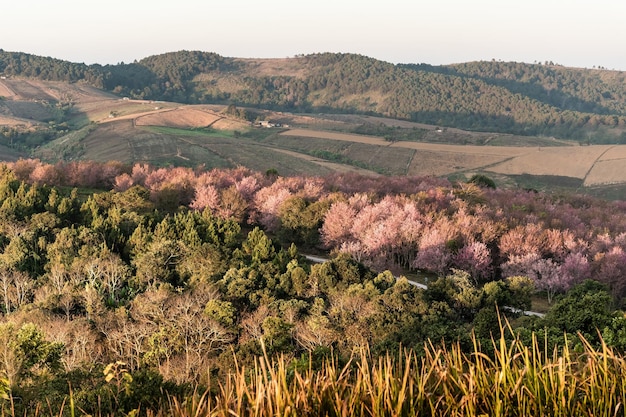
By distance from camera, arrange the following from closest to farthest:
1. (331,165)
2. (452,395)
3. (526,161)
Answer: (452,395)
(331,165)
(526,161)

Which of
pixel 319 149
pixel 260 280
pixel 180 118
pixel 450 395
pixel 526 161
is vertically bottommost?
pixel 260 280

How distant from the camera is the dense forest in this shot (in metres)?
22.4

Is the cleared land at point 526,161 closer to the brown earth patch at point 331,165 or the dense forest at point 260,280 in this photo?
the brown earth patch at point 331,165

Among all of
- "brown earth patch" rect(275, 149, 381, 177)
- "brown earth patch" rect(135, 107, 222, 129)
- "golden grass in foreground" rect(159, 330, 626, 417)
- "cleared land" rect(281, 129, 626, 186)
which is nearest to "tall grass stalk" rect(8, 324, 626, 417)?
"golden grass in foreground" rect(159, 330, 626, 417)

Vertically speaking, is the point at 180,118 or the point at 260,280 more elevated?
the point at 180,118

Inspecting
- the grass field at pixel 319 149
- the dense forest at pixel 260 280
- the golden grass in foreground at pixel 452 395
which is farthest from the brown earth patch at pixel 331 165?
the golden grass in foreground at pixel 452 395

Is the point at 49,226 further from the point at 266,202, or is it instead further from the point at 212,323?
the point at 212,323

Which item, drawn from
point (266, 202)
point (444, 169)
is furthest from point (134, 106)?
point (266, 202)

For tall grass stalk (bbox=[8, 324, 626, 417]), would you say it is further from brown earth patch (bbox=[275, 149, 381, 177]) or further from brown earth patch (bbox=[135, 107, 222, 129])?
brown earth patch (bbox=[135, 107, 222, 129])

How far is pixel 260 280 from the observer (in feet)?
130

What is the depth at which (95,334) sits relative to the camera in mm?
31125

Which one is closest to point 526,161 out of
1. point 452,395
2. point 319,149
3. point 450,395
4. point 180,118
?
point 319,149

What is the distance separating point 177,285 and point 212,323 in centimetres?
1188

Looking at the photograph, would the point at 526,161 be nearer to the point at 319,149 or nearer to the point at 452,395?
the point at 319,149
